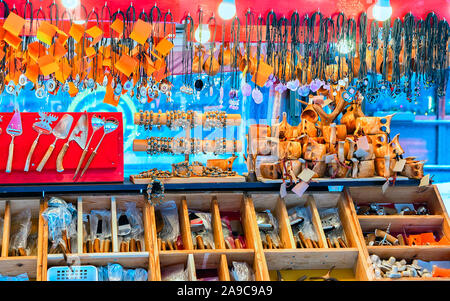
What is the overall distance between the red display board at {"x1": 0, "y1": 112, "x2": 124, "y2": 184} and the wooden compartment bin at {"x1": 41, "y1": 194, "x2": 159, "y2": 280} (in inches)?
5.5

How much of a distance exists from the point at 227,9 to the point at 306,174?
4.23ft

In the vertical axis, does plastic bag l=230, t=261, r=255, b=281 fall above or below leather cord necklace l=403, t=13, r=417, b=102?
below

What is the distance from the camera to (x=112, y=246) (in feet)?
12.5

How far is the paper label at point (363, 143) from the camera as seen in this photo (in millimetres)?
4285

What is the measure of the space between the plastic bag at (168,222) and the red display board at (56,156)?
375 mm

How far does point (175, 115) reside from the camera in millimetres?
4465

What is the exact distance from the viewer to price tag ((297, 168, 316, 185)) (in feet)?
13.5

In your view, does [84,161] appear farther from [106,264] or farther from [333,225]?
[333,225]

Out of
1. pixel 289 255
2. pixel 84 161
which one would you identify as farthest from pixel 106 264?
pixel 289 255

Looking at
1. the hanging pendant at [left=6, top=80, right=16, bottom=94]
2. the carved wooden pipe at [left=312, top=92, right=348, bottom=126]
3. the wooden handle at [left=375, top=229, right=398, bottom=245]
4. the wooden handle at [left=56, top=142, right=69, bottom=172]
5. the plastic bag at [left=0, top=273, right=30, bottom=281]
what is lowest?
the plastic bag at [left=0, top=273, right=30, bottom=281]

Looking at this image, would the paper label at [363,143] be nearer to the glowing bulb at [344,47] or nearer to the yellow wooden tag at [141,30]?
the glowing bulb at [344,47]

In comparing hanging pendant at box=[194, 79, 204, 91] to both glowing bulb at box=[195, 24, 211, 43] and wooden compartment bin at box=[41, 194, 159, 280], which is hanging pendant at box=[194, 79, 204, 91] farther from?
wooden compartment bin at box=[41, 194, 159, 280]

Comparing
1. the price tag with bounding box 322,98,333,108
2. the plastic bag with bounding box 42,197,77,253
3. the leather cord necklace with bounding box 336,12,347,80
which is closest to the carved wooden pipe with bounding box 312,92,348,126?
the price tag with bounding box 322,98,333,108
